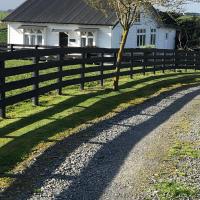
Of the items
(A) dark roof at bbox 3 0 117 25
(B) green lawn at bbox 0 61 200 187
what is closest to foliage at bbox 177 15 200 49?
(A) dark roof at bbox 3 0 117 25

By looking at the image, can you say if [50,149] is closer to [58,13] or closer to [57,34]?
[57,34]

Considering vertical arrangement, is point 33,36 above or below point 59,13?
below

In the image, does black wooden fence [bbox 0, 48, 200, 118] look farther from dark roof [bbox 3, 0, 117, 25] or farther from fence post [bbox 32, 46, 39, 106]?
dark roof [bbox 3, 0, 117, 25]

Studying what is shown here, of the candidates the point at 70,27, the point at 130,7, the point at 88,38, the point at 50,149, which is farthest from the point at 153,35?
the point at 50,149

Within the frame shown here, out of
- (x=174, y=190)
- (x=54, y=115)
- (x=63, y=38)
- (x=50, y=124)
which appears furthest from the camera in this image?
(x=63, y=38)

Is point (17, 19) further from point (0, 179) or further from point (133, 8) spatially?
point (0, 179)

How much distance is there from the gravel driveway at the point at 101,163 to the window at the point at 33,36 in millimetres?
38465

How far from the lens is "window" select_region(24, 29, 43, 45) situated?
49.7 m

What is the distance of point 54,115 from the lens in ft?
38.3

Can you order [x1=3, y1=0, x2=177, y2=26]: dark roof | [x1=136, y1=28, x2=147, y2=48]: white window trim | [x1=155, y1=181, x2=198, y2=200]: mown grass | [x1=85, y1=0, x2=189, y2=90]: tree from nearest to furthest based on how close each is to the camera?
[x1=155, y1=181, x2=198, y2=200]: mown grass → [x1=85, y1=0, x2=189, y2=90]: tree → [x1=3, y1=0, x2=177, y2=26]: dark roof → [x1=136, y1=28, x2=147, y2=48]: white window trim

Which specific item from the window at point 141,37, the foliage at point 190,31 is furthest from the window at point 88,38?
the foliage at point 190,31

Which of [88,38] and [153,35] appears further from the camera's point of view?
[153,35]

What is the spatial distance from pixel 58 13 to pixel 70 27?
2.33 metres

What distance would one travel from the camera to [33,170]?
24.5 ft
